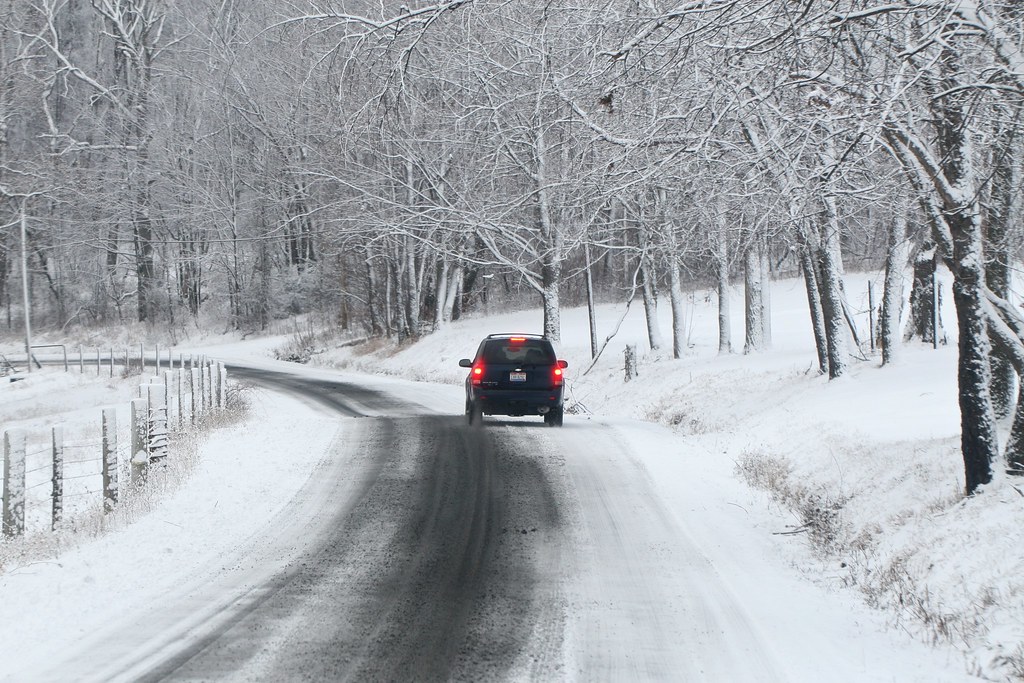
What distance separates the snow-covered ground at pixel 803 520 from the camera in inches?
285

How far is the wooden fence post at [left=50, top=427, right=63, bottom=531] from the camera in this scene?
11.5m

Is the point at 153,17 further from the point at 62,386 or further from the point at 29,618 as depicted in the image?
the point at 29,618

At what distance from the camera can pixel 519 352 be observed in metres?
19.6

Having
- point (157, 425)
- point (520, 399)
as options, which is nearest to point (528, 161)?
point (520, 399)

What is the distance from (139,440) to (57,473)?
4.25ft

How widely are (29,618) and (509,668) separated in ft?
12.3

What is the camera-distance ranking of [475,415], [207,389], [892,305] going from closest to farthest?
[475,415]
[892,305]
[207,389]

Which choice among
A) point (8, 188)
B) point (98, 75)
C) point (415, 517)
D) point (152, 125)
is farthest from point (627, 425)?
point (98, 75)

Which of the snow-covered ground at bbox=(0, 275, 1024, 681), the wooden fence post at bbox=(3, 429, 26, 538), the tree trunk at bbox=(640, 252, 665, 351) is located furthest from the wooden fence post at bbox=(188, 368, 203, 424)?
the tree trunk at bbox=(640, 252, 665, 351)

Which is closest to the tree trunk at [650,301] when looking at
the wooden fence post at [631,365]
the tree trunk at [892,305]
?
the wooden fence post at [631,365]

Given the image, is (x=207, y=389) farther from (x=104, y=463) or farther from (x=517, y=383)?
(x=104, y=463)

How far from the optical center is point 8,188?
45750 mm

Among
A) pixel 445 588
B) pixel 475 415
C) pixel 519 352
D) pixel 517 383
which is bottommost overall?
pixel 445 588

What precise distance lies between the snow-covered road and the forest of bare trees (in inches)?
126
